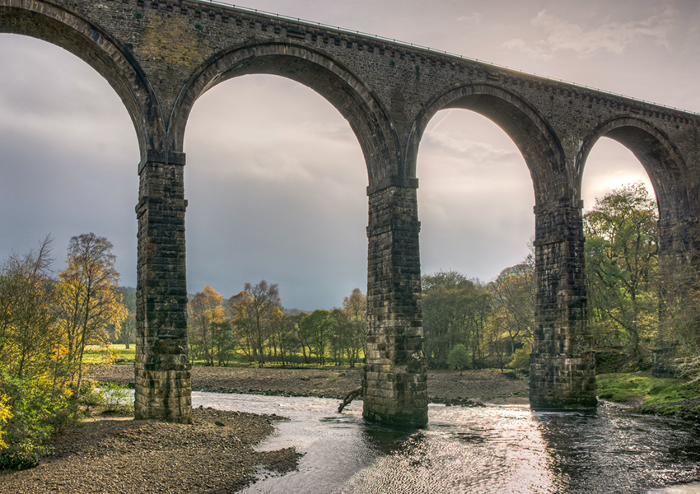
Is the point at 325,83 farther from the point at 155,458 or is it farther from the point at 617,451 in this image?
the point at 617,451

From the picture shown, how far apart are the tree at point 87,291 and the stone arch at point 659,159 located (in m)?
22.6

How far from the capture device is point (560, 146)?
22016 millimetres

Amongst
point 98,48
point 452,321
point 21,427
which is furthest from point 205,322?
point 21,427

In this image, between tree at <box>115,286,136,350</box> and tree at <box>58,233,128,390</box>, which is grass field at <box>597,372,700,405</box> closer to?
tree at <box>58,233,128,390</box>

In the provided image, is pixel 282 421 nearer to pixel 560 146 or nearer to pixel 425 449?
pixel 425 449

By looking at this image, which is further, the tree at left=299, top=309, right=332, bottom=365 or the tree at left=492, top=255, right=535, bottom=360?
the tree at left=299, top=309, right=332, bottom=365

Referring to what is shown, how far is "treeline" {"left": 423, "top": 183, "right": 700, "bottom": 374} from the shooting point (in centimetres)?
2295

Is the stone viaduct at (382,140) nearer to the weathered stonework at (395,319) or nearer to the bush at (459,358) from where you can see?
the weathered stonework at (395,319)

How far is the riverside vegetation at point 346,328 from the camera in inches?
474

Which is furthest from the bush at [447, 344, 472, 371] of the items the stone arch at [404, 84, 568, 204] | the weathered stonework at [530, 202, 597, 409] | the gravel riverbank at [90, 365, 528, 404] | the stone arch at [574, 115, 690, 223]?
the stone arch at [404, 84, 568, 204]

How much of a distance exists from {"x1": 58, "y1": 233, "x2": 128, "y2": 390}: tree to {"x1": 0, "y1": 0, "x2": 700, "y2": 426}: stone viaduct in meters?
8.60

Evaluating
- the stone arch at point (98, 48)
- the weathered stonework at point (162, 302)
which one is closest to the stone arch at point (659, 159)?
the weathered stonework at point (162, 302)

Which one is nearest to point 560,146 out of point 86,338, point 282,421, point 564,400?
point 564,400

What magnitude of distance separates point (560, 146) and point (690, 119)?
932 centimetres
